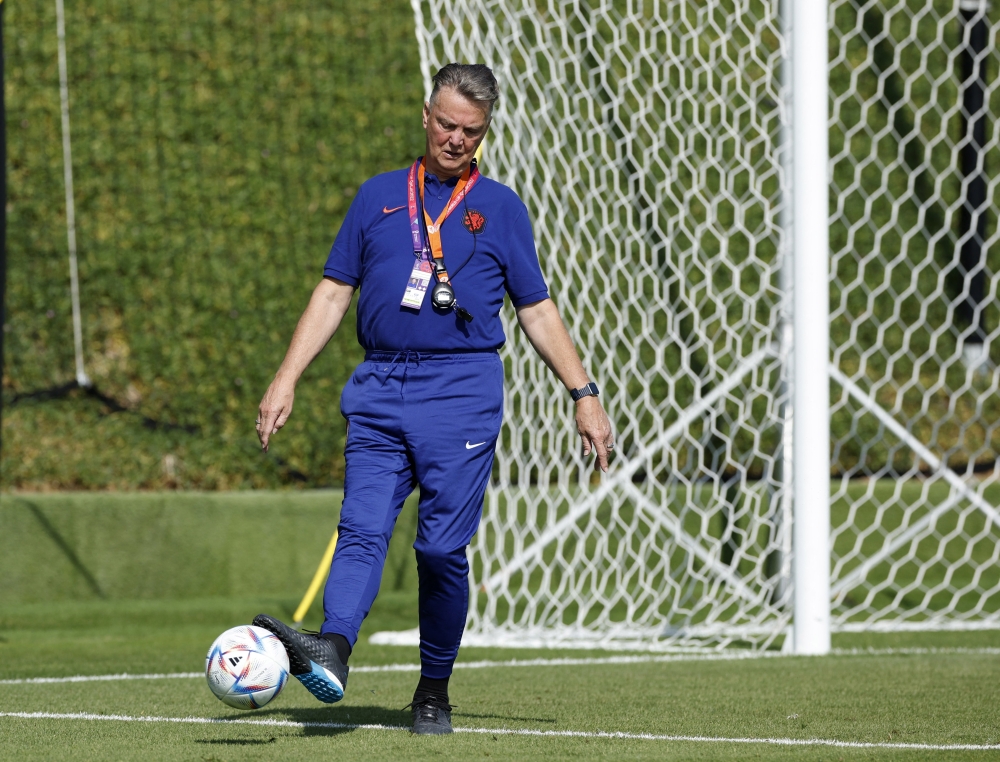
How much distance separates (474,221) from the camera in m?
3.91

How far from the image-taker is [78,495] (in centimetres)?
781

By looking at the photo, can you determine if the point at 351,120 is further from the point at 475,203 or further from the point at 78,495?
the point at 475,203

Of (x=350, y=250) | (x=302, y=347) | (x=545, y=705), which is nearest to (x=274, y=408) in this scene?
(x=302, y=347)

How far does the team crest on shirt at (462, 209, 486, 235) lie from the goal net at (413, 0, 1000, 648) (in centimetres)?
253

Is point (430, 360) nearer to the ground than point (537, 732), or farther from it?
farther from it

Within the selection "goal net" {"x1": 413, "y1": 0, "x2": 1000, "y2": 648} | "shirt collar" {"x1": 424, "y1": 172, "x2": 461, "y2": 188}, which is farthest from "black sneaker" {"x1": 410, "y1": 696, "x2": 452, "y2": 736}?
"goal net" {"x1": 413, "y1": 0, "x2": 1000, "y2": 648}

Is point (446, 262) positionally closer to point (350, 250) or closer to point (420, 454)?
point (350, 250)

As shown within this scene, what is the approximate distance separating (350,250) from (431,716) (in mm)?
1427

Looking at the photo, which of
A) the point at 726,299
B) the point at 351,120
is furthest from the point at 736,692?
the point at 351,120

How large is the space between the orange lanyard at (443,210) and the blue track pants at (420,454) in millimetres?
279

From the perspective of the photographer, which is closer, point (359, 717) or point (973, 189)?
point (359, 717)

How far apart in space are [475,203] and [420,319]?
0.40 m

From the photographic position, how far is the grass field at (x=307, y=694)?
3701 millimetres

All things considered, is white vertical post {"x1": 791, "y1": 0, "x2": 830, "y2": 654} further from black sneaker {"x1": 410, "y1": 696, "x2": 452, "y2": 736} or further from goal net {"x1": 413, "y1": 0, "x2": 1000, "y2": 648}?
black sneaker {"x1": 410, "y1": 696, "x2": 452, "y2": 736}
